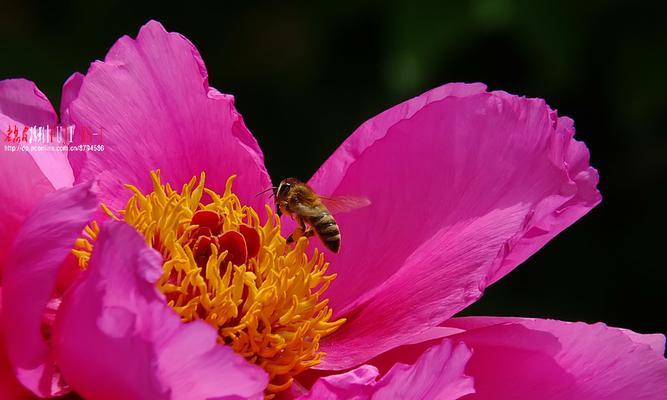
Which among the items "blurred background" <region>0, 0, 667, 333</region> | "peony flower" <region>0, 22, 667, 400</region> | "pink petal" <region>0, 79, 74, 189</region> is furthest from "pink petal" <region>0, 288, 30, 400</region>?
"blurred background" <region>0, 0, 667, 333</region>

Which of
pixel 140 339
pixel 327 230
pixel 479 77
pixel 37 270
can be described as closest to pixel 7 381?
pixel 37 270

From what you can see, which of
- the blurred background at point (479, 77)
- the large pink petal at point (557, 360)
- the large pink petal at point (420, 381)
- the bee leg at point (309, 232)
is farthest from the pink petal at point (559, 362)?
the blurred background at point (479, 77)

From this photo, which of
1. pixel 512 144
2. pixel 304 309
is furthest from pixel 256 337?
pixel 512 144

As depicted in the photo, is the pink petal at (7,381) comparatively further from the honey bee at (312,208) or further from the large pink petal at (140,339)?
the honey bee at (312,208)

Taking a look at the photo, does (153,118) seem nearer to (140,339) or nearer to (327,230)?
(327,230)

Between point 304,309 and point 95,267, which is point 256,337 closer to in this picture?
point 304,309

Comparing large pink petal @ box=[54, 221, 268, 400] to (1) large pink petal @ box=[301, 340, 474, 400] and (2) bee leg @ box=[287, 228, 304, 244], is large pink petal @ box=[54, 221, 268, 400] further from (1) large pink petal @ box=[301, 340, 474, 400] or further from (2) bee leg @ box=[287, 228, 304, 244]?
(2) bee leg @ box=[287, 228, 304, 244]
